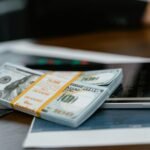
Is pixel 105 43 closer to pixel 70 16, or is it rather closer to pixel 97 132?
pixel 70 16

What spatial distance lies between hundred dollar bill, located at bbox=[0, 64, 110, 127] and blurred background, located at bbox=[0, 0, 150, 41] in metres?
0.48

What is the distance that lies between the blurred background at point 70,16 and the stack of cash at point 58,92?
474mm

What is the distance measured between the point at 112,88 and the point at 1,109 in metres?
0.20

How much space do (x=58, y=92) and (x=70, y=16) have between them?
1.94 feet

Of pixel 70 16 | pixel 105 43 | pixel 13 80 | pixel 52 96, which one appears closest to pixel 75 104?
pixel 52 96

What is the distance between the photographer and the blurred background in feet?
3.48

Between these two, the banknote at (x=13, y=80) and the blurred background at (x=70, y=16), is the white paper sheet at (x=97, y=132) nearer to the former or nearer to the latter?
the banknote at (x=13, y=80)

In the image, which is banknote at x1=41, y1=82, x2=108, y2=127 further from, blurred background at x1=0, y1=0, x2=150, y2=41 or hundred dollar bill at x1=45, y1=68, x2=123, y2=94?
blurred background at x1=0, y1=0, x2=150, y2=41

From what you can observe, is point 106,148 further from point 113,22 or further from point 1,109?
point 113,22

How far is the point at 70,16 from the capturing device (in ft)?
3.56

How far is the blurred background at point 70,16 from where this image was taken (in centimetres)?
106

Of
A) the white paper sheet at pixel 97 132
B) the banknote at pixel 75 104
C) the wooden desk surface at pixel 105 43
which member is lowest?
the wooden desk surface at pixel 105 43

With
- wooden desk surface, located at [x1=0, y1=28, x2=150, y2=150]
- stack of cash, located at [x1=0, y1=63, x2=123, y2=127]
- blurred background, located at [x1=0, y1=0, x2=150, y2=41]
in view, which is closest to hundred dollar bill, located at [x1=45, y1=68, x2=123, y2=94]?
stack of cash, located at [x1=0, y1=63, x2=123, y2=127]

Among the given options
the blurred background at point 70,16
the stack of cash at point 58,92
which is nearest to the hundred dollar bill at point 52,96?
the stack of cash at point 58,92
